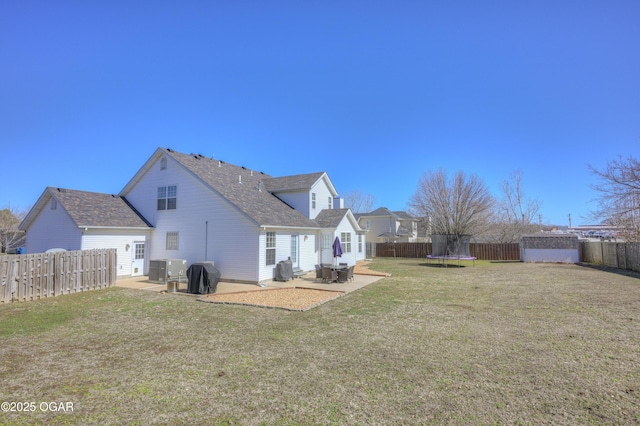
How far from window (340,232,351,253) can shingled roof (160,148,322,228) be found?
2253 mm

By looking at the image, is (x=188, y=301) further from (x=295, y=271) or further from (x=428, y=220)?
(x=428, y=220)

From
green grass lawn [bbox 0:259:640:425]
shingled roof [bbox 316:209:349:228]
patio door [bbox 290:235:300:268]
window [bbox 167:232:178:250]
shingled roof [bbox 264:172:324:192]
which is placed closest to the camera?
green grass lawn [bbox 0:259:640:425]

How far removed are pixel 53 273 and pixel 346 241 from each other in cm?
1529

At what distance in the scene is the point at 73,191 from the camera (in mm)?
17609

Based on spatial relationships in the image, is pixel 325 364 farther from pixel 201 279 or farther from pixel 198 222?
pixel 198 222

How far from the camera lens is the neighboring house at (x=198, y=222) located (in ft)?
50.0

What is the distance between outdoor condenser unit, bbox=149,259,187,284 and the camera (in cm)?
1492

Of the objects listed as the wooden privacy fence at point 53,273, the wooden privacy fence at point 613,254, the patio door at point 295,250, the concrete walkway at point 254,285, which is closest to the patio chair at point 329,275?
the concrete walkway at point 254,285

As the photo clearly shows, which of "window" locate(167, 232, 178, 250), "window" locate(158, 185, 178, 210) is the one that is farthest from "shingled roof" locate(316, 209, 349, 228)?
"window" locate(158, 185, 178, 210)

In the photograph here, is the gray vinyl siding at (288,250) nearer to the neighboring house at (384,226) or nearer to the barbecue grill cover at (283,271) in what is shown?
the barbecue grill cover at (283,271)

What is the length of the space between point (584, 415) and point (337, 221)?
16.5 meters

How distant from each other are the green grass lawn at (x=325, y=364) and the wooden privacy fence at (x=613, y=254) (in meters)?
13.5

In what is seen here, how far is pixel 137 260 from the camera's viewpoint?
1750 centimetres

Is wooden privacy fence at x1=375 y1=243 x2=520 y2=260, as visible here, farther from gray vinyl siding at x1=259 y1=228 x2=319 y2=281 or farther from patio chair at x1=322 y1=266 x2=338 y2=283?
patio chair at x1=322 y1=266 x2=338 y2=283
